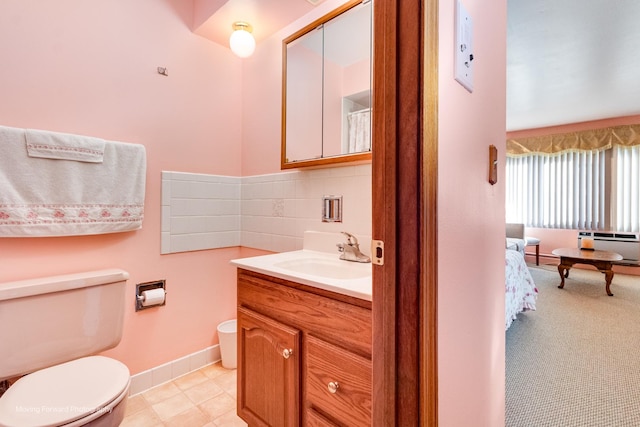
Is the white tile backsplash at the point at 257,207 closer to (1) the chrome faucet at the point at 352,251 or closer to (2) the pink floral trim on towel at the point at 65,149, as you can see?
(1) the chrome faucet at the point at 352,251

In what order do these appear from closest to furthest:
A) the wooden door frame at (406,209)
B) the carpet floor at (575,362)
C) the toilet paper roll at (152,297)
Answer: the wooden door frame at (406,209)
the carpet floor at (575,362)
the toilet paper roll at (152,297)

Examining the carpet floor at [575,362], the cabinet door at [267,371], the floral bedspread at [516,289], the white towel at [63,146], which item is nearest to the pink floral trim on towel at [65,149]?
the white towel at [63,146]

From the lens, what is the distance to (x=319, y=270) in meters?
1.44

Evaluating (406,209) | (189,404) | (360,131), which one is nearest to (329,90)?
(360,131)

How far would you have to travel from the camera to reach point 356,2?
143cm

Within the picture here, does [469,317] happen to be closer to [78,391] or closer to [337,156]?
[337,156]

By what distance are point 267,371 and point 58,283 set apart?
39.8 inches

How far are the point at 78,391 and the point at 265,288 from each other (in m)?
0.76

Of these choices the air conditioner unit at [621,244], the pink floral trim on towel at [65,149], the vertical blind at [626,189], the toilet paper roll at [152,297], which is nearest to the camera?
the pink floral trim on towel at [65,149]

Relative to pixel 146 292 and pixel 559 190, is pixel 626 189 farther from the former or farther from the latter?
pixel 146 292

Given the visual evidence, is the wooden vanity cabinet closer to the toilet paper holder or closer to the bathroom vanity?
the bathroom vanity

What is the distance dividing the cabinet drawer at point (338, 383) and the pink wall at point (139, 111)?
1.23 m

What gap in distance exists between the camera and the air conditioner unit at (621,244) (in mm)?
4305

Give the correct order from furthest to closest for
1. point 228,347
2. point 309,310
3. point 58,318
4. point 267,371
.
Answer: point 228,347, point 58,318, point 267,371, point 309,310
